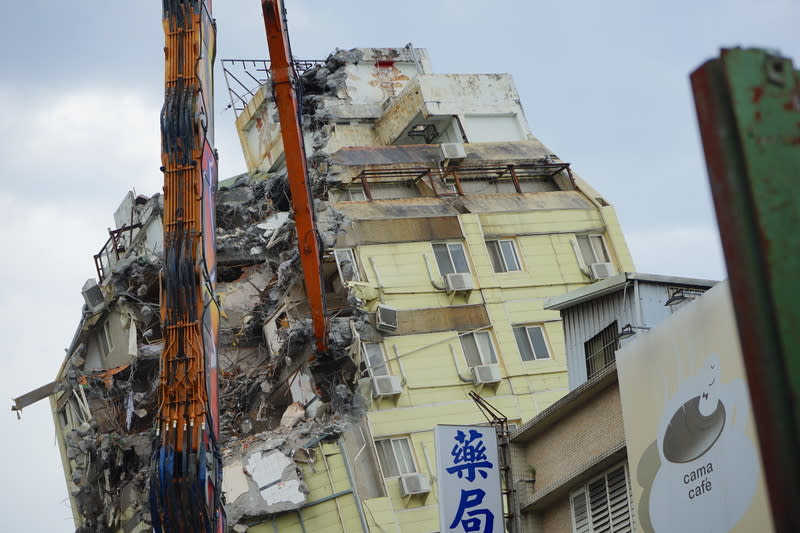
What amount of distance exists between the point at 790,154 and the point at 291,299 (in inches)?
1468

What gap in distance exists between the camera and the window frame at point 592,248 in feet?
136

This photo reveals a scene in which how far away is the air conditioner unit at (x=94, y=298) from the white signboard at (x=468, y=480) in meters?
24.1

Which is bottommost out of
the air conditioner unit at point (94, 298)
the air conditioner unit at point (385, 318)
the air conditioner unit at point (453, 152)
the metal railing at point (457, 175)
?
the air conditioner unit at point (385, 318)

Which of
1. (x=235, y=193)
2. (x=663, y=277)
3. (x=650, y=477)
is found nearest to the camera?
(x=650, y=477)

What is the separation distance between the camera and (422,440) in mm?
35812

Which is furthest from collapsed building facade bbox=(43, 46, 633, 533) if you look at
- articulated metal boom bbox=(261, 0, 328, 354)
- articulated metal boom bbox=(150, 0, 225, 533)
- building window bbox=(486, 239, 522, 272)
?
articulated metal boom bbox=(150, 0, 225, 533)

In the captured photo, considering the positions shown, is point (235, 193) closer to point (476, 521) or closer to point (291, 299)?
point (291, 299)

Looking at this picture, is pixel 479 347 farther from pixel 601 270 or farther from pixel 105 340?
pixel 105 340

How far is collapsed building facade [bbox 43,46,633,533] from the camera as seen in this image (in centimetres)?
3466

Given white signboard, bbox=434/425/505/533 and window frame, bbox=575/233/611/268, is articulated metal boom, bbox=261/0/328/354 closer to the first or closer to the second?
window frame, bbox=575/233/611/268

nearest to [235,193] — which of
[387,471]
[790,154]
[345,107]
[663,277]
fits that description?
[345,107]

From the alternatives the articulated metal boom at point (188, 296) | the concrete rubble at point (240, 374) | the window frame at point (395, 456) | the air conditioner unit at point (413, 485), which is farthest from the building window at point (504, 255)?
the articulated metal boom at point (188, 296)

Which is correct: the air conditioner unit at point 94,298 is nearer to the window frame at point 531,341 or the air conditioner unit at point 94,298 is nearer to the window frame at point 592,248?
the window frame at point 531,341

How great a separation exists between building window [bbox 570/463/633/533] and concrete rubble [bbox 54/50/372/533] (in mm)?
14154
